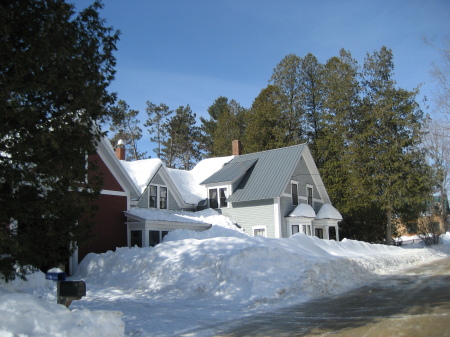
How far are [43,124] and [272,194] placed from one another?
Answer: 22702mm

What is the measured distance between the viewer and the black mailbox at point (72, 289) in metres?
7.92

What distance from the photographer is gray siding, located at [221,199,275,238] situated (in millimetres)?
30750

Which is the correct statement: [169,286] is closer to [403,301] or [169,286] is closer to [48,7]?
[403,301]

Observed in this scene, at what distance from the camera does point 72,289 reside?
7973 millimetres

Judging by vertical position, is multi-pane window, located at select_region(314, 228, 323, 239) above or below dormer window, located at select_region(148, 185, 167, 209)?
below

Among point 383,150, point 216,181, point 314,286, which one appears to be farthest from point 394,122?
point 314,286

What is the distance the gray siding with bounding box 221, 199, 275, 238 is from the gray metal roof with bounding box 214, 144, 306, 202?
0.75 m

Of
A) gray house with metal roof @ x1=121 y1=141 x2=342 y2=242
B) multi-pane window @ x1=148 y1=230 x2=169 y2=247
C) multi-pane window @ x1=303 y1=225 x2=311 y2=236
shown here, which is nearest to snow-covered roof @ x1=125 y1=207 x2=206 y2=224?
gray house with metal roof @ x1=121 y1=141 x2=342 y2=242

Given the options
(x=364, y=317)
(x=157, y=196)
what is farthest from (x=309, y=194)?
(x=364, y=317)

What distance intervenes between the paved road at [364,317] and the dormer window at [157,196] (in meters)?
16.7

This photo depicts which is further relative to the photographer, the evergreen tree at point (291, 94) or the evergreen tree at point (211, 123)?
the evergreen tree at point (211, 123)

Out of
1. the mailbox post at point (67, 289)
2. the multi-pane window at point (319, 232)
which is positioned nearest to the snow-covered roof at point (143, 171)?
the multi-pane window at point (319, 232)

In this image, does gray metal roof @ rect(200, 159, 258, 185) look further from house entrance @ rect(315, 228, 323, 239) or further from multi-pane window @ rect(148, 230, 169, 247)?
multi-pane window @ rect(148, 230, 169, 247)

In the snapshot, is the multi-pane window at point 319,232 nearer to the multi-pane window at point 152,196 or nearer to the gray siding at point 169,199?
the gray siding at point 169,199
